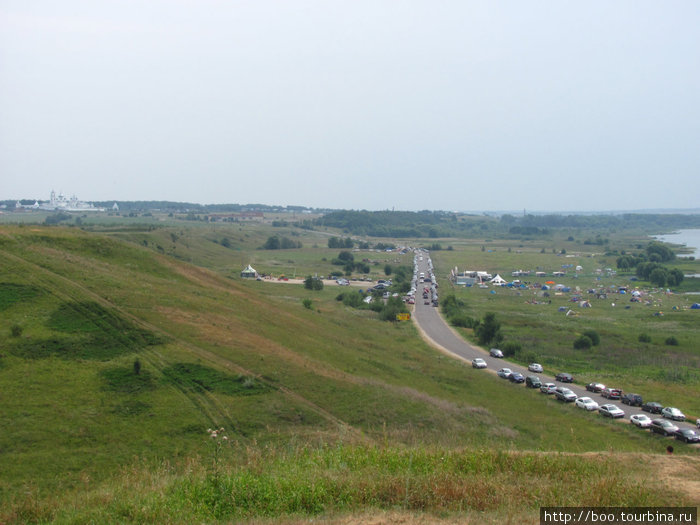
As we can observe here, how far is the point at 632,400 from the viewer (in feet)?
92.0

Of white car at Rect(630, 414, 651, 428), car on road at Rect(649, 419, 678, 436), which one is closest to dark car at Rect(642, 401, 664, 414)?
white car at Rect(630, 414, 651, 428)

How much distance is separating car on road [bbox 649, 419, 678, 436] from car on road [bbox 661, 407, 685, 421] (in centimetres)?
143

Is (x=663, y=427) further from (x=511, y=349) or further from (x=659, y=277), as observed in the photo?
(x=659, y=277)

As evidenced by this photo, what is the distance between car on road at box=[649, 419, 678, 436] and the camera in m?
22.9

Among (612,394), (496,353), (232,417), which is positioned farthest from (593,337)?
(232,417)

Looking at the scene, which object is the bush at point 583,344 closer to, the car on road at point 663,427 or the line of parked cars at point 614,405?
the line of parked cars at point 614,405

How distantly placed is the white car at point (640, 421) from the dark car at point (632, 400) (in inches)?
120

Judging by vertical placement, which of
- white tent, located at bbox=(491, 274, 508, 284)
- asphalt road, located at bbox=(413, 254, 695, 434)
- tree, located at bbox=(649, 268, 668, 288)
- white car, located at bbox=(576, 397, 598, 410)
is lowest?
asphalt road, located at bbox=(413, 254, 695, 434)

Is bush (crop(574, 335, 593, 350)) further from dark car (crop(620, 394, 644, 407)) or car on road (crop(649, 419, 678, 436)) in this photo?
car on road (crop(649, 419, 678, 436))

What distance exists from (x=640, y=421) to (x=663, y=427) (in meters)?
1.18

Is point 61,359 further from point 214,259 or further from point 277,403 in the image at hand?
point 214,259

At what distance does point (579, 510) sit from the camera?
25.2 feet

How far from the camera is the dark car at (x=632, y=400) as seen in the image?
27.9 meters

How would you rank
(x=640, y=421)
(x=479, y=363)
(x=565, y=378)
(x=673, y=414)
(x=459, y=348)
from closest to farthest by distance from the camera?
1. (x=640, y=421)
2. (x=673, y=414)
3. (x=565, y=378)
4. (x=479, y=363)
5. (x=459, y=348)
